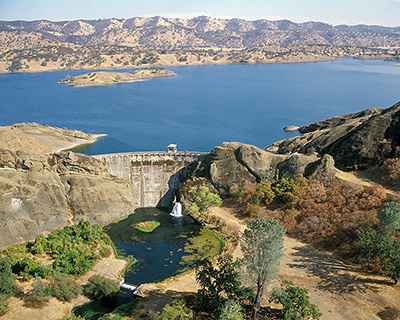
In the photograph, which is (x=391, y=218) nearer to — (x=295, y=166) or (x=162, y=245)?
(x=295, y=166)

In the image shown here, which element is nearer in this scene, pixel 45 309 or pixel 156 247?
pixel 45 309

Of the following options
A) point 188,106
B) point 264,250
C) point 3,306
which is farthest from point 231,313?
point 188,106

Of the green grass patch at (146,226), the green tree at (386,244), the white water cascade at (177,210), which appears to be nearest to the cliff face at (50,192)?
the green grass patch at (146,226)

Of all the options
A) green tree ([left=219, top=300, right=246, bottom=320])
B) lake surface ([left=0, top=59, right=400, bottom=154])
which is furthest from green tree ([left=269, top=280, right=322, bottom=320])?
lake surface ([left=0, top=59, right=400, bottom=154])

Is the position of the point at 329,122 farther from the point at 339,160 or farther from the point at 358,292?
the point at 358,292

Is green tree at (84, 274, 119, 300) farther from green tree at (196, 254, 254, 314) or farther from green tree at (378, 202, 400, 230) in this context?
green tree at (378, 202, 400, 230)

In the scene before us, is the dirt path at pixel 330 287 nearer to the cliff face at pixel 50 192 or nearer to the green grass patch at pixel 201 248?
the green grass patch at pixel 201 248

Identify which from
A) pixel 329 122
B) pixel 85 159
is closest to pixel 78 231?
pixel 85 159
